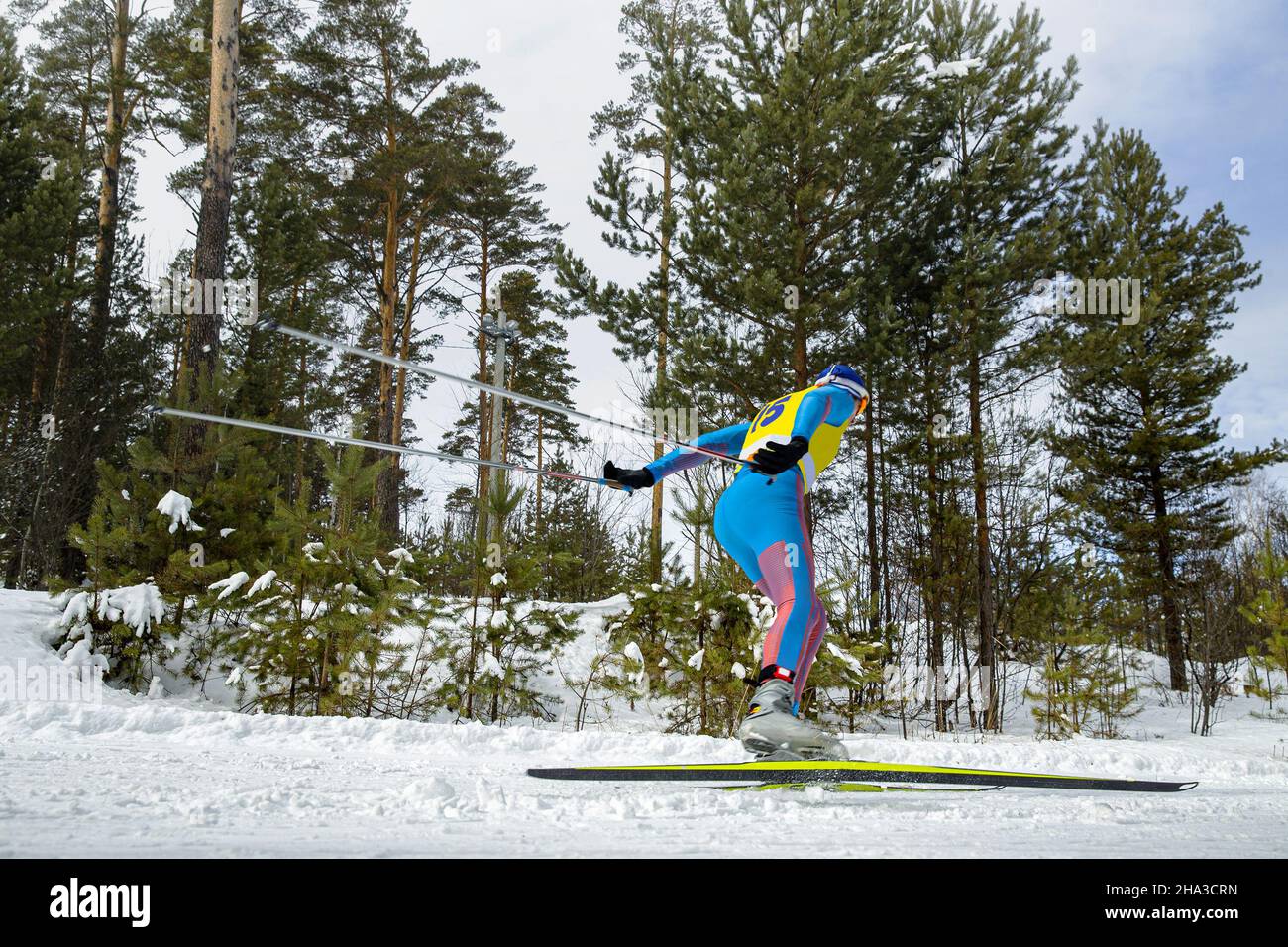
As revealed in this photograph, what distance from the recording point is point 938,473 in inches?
454

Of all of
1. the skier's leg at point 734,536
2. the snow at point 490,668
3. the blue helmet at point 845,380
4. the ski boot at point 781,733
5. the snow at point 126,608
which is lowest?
the snow at point 490,668

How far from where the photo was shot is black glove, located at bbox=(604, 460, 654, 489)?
3484mm

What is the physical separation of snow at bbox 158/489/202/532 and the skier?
4.39m

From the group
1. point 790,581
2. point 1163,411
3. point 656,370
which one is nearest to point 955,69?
point 656,370

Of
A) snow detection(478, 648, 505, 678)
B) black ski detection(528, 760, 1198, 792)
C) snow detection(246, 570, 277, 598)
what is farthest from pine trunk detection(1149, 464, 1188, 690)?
snow detection(246, 570, 277, 598)

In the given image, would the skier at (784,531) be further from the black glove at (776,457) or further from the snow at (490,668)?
the snow at (490,668)

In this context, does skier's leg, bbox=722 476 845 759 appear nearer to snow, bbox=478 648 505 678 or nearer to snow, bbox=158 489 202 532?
snow, bbox=478 648 505 678

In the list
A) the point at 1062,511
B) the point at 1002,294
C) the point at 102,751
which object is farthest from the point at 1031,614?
the point at 102,751

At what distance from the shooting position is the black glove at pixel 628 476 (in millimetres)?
3484

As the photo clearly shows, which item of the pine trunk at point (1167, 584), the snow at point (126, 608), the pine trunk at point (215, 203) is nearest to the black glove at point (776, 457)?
the snow at point (126, 608)

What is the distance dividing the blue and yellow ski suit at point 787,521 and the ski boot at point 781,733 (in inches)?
4.3

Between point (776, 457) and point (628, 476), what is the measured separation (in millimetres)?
767

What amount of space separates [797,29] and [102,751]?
1125 cm

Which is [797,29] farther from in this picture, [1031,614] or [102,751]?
[102,751]
